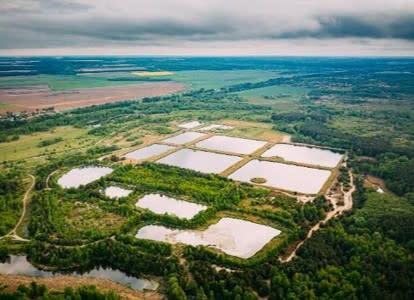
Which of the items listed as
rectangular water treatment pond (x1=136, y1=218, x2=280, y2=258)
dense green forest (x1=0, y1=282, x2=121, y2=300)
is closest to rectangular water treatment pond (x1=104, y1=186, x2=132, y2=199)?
rectangular water treatment pond (x1=136, y1=218, x2=280, y2=258)

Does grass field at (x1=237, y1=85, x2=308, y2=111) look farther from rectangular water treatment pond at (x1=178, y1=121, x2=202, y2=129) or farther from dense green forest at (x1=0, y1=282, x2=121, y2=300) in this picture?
dense green forest at (x1=0, y1=282, x2=121, y2=300)

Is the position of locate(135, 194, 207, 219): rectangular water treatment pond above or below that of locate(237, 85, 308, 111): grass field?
below

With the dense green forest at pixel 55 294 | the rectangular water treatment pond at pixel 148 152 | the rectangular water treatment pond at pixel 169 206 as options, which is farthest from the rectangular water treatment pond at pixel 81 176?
the dense green forest at pixel 55 294

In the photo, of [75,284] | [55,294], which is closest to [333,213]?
[75,284]

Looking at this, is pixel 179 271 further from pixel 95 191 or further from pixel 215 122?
pixel 215 122

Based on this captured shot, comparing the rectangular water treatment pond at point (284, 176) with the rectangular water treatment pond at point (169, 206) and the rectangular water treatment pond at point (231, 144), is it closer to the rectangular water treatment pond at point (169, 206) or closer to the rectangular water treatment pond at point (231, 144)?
the rectangular water treatment pond at point (231, 144)
